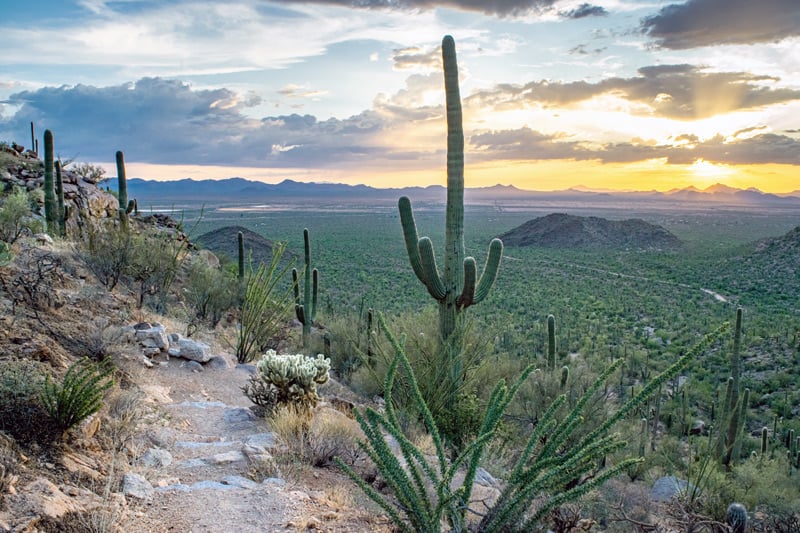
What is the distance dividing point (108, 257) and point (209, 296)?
350 centimetres

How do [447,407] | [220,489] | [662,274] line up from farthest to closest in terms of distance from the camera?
[662,274] < [447,407] < [220,489]

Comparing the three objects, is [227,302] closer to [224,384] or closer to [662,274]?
[224,384]

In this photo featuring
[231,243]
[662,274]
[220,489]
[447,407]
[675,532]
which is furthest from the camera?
[231,243]

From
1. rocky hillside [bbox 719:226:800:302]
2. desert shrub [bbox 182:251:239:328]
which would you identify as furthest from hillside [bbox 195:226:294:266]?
rocky hillside [bbox 719:226:800:302]

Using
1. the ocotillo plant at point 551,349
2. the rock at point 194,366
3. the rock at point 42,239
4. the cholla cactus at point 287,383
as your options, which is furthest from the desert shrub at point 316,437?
the ocotillo plant at point 551,349

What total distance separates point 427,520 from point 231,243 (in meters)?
60.1

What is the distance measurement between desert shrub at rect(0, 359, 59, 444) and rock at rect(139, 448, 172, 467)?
0.78m

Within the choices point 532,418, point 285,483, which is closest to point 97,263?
point 285,483

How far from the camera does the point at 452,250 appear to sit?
1038 centimetres

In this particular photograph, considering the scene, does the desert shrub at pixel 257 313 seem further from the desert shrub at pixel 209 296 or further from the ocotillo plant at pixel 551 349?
the ocotillo plant at pixel 551 349

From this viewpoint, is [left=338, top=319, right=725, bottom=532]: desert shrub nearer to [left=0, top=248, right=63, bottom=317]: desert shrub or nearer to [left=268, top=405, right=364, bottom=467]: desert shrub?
[left=268, top=405, right=364, bottom=467]: desert shrub

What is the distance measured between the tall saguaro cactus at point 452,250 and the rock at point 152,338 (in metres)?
4.01

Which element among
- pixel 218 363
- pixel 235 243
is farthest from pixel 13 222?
pixel 235 243

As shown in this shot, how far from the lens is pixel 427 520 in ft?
13.7
